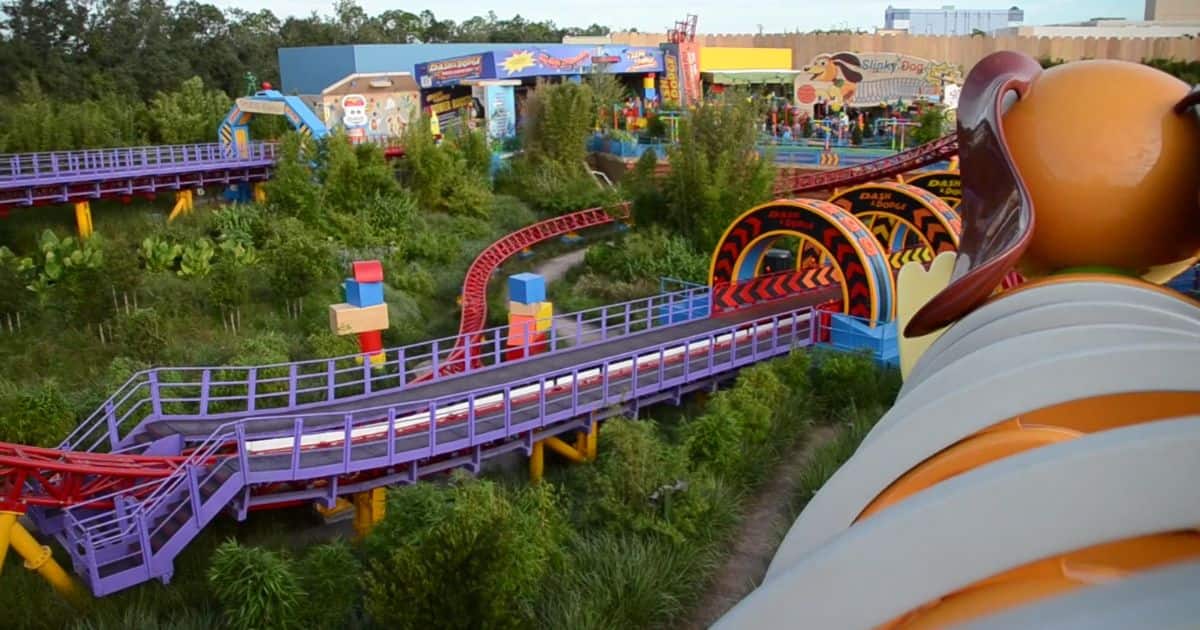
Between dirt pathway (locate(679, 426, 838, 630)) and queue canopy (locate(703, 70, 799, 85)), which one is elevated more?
queue canopy (locate(703, 70, 799, 85))

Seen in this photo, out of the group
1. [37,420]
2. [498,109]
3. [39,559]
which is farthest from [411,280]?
[498,109]

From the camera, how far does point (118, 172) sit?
23.1m

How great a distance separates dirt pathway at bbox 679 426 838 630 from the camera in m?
9.64

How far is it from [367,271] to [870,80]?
24357 mm

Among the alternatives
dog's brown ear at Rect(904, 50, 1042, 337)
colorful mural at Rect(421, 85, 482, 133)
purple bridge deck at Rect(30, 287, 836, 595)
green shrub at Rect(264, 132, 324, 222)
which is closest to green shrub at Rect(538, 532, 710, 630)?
purple bridge deck at Rect(30, 287, 836, 595)

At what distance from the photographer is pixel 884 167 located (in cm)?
2584

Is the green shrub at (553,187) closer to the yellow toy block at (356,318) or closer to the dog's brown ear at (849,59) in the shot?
the dog's brown ear at (849,59)

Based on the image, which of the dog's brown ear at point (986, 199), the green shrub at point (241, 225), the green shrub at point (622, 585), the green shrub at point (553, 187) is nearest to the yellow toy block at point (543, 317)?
the green shrub at point (622, 585)

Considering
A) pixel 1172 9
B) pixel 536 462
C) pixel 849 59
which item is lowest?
pixel 536 462

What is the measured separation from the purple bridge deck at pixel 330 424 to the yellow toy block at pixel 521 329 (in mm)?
519

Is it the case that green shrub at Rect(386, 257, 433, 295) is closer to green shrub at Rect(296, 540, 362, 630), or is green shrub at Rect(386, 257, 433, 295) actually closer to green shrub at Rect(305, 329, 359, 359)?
green shrub at Rect(305, 329, 359, 359)

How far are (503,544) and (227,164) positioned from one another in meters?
20.8

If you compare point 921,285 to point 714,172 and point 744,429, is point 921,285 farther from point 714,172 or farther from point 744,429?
point 714,172

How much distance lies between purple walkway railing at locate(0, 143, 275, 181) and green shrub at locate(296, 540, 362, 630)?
16.5m
